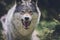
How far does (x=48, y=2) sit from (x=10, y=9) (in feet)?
1.28

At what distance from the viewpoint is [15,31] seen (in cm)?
238

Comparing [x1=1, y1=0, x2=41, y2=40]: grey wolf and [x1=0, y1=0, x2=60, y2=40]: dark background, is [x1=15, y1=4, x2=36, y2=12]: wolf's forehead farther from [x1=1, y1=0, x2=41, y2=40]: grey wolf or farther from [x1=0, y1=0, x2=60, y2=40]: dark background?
[x1=0, y1=0, x2=60, y2=40]: dark background

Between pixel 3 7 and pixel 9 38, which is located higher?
pixel 3 7

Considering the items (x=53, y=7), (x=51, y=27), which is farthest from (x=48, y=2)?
(x=51, y=27)

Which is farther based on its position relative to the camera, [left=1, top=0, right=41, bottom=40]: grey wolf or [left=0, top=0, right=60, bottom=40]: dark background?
[left=0, top=0, right=60, bottom=40]: dark background

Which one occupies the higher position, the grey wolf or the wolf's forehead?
the wolf's forehead

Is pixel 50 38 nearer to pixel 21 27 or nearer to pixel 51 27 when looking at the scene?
pixel 51 27

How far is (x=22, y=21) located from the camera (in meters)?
2.29

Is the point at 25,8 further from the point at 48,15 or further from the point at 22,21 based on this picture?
the point at 48,15

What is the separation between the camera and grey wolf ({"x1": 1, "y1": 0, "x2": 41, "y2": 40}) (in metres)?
2.25

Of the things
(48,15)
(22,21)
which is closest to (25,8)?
(22,21)

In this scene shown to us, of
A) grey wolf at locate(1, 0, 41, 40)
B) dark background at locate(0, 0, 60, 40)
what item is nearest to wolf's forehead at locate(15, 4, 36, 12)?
grey wolf at locate(1, 0, 41, 40)

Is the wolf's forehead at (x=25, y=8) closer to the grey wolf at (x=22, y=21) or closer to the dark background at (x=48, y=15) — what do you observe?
the grey wolf at (x=22, y=21)

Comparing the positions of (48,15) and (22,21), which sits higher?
(48,15)
